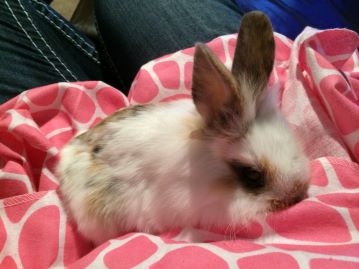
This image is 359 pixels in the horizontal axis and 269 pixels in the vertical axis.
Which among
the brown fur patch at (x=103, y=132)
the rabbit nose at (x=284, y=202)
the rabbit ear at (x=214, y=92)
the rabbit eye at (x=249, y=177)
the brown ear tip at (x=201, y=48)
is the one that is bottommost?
the rabbit nose at (x=284, y=202)

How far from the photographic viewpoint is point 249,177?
99 cm

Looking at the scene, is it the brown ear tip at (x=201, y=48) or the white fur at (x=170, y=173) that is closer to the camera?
the brown ear tip at (x=201, y=48)

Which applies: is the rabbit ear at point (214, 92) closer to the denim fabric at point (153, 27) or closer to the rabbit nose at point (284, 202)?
the rabbit nose at point (284, 202)

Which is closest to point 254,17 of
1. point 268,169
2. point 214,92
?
point 214,92

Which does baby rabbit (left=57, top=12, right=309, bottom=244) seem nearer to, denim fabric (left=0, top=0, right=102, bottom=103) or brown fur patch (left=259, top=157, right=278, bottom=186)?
brown fur patch (left=259, top=157, right=278, bottom=186)

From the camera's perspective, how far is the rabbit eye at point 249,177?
985 mm

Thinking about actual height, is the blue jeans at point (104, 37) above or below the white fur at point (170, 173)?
above

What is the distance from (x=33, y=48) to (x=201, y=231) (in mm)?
953

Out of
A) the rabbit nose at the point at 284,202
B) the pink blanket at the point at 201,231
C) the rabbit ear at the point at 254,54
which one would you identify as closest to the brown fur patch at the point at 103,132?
the pink blanket at the point at 201,231

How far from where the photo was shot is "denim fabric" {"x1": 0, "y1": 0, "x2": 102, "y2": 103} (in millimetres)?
1487

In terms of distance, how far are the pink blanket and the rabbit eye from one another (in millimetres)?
83

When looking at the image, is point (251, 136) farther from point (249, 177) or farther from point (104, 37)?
point (104, 37)

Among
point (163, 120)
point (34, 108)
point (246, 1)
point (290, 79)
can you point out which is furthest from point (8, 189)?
point (246, 1)

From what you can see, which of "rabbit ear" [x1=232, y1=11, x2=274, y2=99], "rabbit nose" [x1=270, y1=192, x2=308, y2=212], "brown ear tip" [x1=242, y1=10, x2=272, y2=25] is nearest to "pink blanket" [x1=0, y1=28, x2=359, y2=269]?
"rabbit nose" [x1=270, y1=192, x2=308, y2=212]
